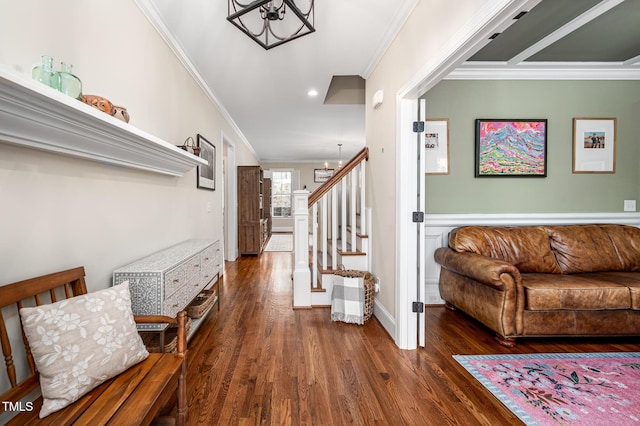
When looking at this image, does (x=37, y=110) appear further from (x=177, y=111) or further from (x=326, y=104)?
(x=326, y=104)

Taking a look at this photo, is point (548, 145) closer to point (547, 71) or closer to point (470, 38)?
point (547, 71)

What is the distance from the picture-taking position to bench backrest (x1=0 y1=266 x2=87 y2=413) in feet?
3.37

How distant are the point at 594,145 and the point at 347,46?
2.90 meters

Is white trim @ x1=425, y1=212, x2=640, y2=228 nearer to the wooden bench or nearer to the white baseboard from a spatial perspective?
the white baseboard

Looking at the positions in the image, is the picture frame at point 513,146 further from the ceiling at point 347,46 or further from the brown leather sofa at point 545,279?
the brown leather sofa at point 545,279

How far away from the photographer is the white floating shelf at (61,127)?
89 cm

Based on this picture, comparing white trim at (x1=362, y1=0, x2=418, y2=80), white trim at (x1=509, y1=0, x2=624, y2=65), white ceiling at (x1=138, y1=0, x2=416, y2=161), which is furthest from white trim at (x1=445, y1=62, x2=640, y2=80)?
white ceiling at (x1=138, y1=0, x2=416, y2=161)

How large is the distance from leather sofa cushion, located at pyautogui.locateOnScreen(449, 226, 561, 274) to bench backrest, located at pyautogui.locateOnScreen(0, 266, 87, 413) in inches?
116

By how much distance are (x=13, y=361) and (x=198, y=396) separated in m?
0.91

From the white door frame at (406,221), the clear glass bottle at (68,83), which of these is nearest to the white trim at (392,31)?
the white door frame at (406,221)

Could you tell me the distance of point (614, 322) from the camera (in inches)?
91.5

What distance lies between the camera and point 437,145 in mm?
3195

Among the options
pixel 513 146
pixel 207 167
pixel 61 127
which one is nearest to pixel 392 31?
pixel 513 146

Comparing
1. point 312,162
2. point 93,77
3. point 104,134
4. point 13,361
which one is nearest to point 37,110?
point 104,134
